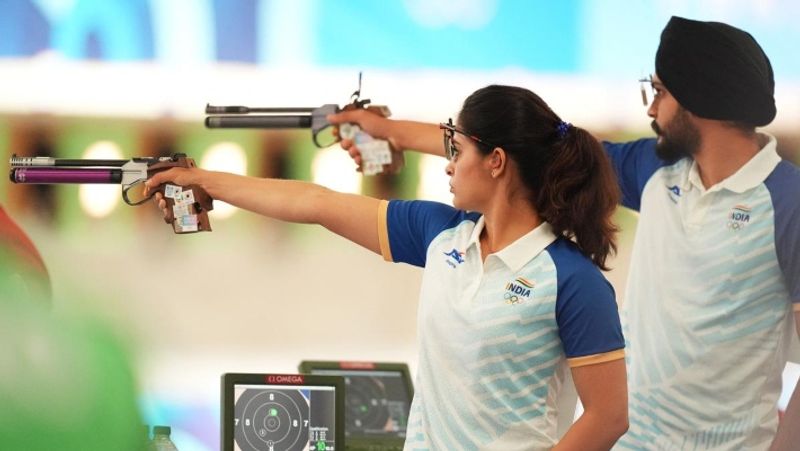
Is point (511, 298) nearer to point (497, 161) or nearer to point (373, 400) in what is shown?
point (497, 161)

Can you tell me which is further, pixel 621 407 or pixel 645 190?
pixel 645 190

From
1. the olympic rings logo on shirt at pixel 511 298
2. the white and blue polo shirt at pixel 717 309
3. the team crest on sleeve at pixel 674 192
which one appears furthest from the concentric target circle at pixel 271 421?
the team crest on sleeve at pixel 674 192

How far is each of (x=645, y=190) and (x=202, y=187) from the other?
46.2 inches

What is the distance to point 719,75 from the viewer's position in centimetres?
330

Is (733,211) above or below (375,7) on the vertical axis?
below

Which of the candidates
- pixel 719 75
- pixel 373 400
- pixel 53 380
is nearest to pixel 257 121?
pixel 373 400

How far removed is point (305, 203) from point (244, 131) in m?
1.78

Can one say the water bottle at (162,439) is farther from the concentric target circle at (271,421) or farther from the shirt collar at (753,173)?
the shirt collar at (753,173)

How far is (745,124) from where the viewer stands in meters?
3.29

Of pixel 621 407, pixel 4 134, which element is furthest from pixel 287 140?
pixel 621 407

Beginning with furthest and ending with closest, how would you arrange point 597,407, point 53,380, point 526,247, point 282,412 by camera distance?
point 53,380, point 282,412, point 526,247, point 597,407

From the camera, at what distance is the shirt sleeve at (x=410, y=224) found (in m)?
2.73

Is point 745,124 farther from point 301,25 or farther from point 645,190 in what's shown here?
point 301,25

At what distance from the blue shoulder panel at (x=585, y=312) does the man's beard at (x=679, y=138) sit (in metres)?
0.91
